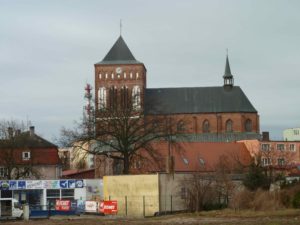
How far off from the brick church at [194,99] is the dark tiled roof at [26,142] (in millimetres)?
39516

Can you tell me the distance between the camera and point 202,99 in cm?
12606

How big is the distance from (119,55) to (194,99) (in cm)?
1684

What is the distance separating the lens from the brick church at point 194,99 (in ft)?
400

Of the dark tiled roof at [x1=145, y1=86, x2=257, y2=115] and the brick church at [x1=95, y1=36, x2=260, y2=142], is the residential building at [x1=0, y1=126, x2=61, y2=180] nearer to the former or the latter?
the brick church at [x1=95, y1=36, x2=260, y2=142]

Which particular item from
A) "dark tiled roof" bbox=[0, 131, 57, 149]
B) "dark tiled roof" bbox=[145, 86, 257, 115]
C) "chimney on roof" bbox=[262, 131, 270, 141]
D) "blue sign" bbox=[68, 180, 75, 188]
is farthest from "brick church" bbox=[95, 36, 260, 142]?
"blue sign" bbox=[68, 180, 75, 188]

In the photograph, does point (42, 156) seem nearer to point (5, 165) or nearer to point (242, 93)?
point (5, 165)

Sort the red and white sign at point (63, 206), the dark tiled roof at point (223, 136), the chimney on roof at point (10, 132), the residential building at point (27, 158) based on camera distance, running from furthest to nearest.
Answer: the dark tiled roof at point (223, 136) < the chimney on roof at point (10, 132) < the residential building at point (27, 158) < the red and white sign at point (63, 206)

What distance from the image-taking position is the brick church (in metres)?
122

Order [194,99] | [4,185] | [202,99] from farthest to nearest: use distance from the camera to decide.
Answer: [194,99], [202,99], [4,185]

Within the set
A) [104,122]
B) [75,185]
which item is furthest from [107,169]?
[75,185]

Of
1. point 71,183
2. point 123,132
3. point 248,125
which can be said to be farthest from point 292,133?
point 71,183

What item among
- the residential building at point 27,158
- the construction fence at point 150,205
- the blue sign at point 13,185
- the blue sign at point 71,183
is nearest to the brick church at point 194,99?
the residential building at point 27,158

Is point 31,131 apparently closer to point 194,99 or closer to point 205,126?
point 205,126

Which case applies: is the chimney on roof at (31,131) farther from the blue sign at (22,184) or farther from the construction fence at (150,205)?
the construction fence at (150,205)
